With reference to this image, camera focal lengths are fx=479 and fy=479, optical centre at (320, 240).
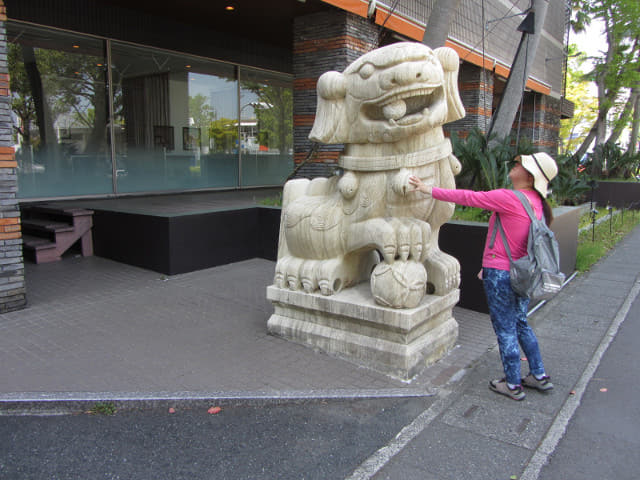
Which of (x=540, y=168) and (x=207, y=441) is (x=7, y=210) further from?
(x=540, y=168)

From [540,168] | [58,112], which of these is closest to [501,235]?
[540,168]

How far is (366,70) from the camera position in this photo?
354 centimetres

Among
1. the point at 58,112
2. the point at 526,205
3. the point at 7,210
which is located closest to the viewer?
the point at 526,205

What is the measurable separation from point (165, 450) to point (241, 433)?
0.45 meters

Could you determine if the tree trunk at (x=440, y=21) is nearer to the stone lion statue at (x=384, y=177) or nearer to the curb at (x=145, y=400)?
the stone lion statue at (x=384, y=177)

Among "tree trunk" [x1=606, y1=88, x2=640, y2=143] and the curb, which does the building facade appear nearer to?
the curb

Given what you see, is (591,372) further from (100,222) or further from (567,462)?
(100,222)

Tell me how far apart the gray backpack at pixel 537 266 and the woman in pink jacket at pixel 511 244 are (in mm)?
67

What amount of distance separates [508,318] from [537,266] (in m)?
0.44

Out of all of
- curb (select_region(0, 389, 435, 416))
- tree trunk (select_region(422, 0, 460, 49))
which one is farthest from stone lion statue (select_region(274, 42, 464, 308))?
tree trunk (select_region(422, 0, 460, 49))

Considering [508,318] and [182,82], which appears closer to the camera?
[508,318]

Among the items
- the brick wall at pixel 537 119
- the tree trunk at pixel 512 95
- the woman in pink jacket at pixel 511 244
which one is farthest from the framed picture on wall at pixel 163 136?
the brick wall at pixel 537 119

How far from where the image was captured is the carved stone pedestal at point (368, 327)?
3654 millimetres

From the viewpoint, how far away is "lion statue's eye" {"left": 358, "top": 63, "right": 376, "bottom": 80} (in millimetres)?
3520
